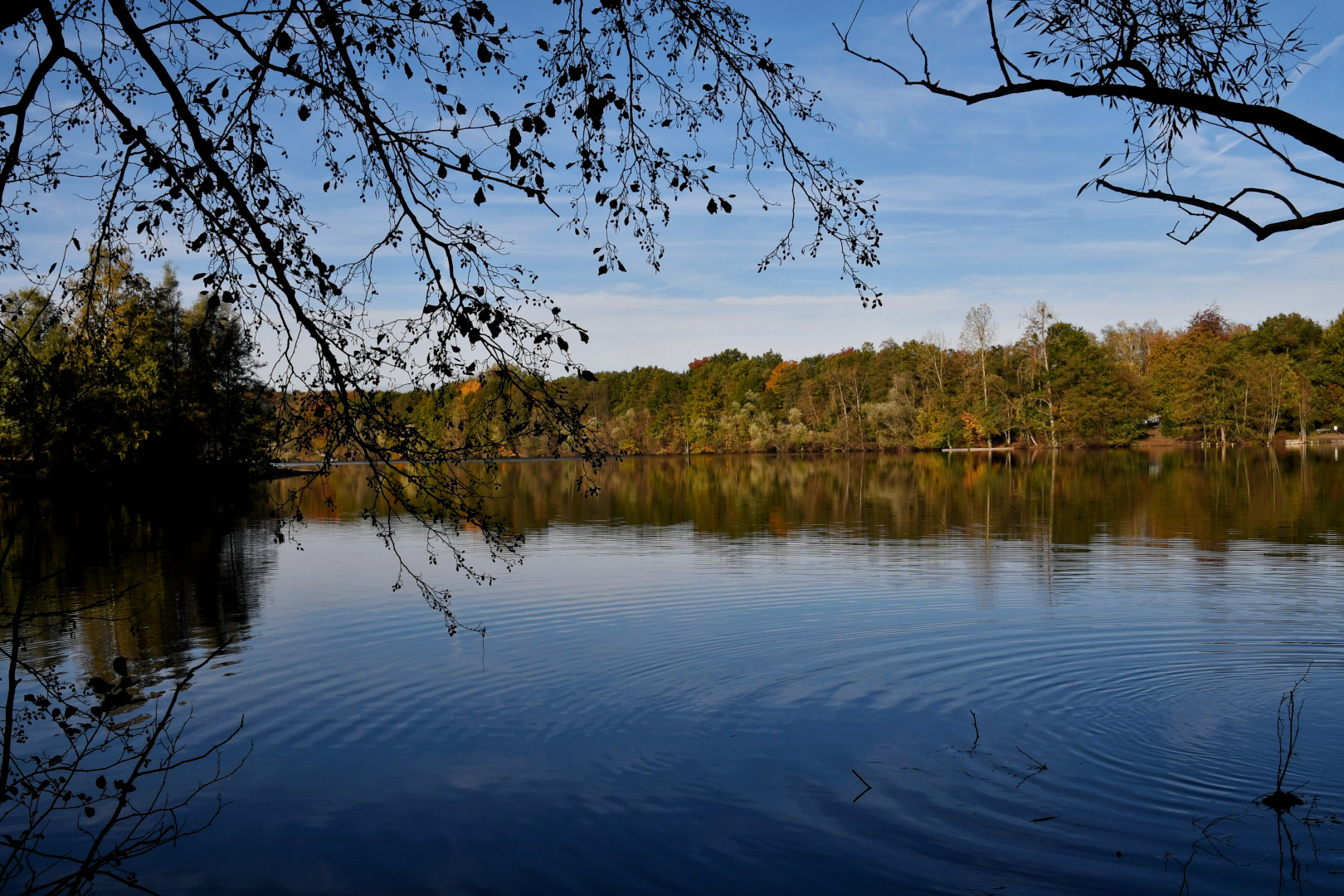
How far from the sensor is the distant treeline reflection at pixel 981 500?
2311cm

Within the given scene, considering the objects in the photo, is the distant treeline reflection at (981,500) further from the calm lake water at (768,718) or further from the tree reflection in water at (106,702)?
the tree reflection in water at (106,702)

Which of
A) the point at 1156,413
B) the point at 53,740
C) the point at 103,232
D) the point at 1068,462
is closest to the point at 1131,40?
the point at 103,232

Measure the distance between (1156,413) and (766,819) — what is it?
98.0 metres

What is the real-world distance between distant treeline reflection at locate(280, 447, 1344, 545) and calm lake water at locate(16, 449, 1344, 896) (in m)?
2.49

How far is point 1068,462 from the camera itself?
59062mm

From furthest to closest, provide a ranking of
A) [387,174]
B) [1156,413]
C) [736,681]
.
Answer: [1156,413] < [736,681] < [387,174]

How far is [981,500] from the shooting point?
3225 centimetres

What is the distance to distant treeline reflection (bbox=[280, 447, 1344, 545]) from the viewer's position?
23.1 metres

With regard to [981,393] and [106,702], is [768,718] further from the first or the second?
[981,393]

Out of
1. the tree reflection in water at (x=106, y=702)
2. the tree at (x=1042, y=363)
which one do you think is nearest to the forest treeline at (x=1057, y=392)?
the tree at (x=1042, y=363)

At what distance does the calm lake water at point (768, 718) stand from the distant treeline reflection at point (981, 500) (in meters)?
2.49

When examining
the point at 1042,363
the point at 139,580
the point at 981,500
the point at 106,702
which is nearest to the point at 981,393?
the point at 1042,363

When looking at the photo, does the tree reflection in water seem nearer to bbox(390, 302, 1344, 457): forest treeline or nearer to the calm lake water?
the calm lake water

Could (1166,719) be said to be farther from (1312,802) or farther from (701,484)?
(701,484)
